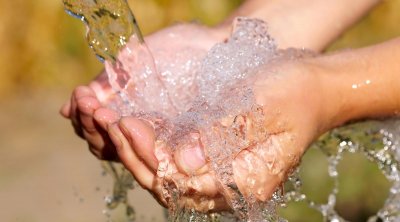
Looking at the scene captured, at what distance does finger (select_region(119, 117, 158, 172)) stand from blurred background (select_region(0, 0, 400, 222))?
56.4 inches

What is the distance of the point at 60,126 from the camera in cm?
343

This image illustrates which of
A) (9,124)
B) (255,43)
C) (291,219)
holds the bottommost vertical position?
(291,219)

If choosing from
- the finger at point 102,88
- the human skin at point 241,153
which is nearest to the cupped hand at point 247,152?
the human skin at point 241,153

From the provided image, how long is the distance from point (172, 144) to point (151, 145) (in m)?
0.04

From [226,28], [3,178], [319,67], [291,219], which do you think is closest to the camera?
[319,67]

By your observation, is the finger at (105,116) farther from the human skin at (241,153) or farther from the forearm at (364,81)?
the forearm at (364,81)

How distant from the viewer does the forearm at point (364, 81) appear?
1.72 meters

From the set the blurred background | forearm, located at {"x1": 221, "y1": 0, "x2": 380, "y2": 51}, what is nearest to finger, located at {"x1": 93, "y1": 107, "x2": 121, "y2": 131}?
forearm, located at {"x1": 221, "y1": 0, "x2": 380, "y2": 51}

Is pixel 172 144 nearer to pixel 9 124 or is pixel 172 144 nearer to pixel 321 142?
pixel 321 142

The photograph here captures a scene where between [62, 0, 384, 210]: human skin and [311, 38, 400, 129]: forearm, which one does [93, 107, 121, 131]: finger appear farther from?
[311, 38, 400, 129]: forearm

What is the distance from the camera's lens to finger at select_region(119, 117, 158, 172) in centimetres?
151

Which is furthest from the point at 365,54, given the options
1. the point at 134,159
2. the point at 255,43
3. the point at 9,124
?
the point at 9,124

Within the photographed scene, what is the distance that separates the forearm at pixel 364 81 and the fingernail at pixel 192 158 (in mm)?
330

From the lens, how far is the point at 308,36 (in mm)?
2064
